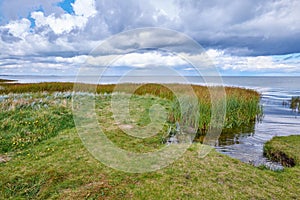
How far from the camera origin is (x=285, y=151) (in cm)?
731

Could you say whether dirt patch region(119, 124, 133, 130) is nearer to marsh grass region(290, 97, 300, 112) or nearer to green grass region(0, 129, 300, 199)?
green grass region(0, 129, 300, 199)

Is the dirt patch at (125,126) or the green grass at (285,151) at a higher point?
the dirt patch at (125,126)

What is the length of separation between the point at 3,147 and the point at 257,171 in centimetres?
714

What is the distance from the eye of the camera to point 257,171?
5371 millimetres

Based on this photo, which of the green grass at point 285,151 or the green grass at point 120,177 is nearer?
the green grass at point 120,177

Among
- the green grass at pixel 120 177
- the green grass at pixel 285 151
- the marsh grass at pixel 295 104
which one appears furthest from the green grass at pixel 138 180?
the marsh grass at pixel 295 104

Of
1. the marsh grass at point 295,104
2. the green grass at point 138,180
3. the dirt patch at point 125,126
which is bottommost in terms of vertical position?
the green grass at point 138,180

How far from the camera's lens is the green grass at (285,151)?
661 cm

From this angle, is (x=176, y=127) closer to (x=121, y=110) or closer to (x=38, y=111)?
(x=121, y=110)

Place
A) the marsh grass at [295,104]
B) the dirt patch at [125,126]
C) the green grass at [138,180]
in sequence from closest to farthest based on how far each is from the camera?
the green grass at [138,180] < the dirt patch at [125,126] < the marsh grass at [295,104]

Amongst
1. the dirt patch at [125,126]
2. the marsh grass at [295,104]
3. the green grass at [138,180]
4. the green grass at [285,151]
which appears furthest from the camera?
the marsh grass at [295,104]

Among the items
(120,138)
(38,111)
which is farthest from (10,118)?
(120,138)

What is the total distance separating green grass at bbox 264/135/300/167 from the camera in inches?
260

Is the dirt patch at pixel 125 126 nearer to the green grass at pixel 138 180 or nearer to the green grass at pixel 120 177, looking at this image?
the green grass at pixel 120 177
